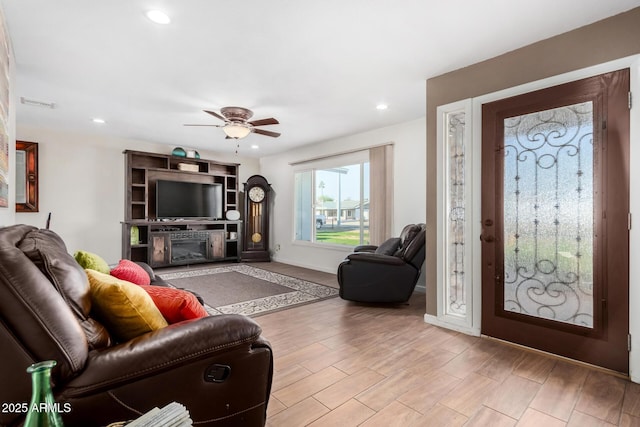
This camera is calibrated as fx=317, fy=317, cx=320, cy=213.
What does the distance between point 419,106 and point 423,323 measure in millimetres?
2617

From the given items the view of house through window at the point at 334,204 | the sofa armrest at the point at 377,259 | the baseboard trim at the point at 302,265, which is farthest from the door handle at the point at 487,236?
the baseboard trim at the point at 302,265

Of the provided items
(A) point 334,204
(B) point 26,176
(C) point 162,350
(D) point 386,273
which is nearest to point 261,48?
(C) point 162,350

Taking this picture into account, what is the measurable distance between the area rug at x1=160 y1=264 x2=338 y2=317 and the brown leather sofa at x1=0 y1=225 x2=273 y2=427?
2095 millimetres

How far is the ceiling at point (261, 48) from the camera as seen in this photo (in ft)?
6.88

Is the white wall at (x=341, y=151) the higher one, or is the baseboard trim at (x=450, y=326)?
the white wall at (x=341, y=151)

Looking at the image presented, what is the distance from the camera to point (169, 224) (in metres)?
6.04

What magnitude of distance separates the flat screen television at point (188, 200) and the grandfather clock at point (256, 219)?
24.2 inches

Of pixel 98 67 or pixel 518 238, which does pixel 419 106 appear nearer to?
pixel 518 238

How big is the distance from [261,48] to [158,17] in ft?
2.49

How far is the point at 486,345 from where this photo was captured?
104 inches

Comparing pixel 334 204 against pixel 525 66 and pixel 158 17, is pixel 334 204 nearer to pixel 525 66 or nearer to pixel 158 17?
pixel 525 66

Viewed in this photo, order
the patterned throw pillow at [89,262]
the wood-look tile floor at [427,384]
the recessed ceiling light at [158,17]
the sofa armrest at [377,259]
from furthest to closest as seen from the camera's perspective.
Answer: the sofa armrest at [377,259] < the recessed ceiling light at [158,17] < the patterned throw pillow at [89,262] < the wood-look tile floor at [427,384]

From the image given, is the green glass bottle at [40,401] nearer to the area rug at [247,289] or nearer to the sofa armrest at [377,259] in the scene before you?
the area rug at [247,289]

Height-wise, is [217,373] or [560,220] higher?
[560,220]
